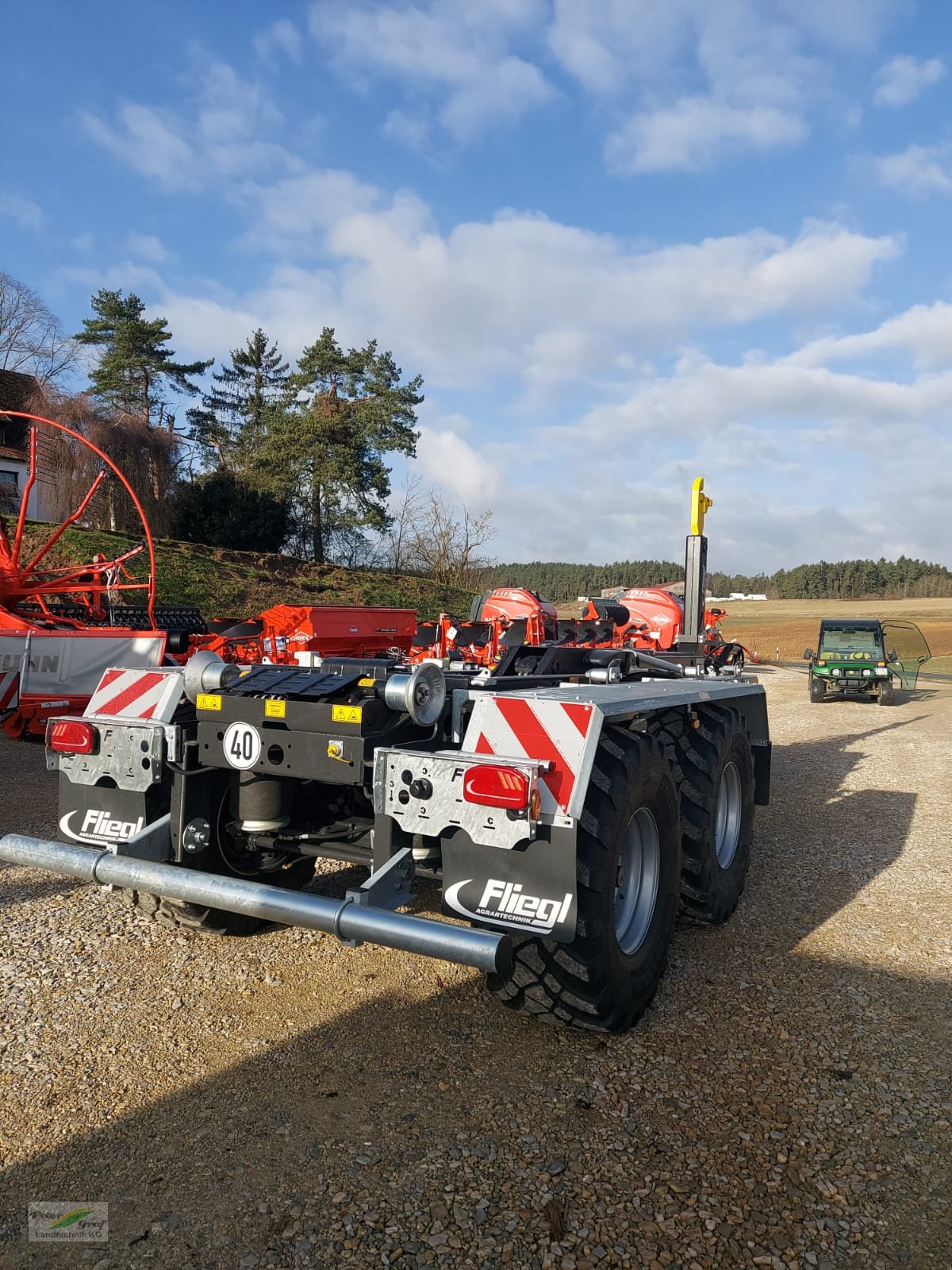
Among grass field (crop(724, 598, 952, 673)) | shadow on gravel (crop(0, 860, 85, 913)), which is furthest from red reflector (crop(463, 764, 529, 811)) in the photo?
grass field (crop(724, 598, 952, 673))

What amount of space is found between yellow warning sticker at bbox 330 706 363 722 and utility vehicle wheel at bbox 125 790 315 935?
0.90 metres

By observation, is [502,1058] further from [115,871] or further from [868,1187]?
[115,871]

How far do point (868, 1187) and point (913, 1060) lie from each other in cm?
87

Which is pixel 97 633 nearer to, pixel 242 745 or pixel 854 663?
pixel 242 745

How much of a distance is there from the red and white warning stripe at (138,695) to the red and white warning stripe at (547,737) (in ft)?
4.60

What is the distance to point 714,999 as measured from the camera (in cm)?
366

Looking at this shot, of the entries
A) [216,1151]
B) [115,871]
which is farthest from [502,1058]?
[115,871]

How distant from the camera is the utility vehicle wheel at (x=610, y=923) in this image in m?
3.00

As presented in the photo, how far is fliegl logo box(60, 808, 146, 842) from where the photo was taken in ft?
12.1

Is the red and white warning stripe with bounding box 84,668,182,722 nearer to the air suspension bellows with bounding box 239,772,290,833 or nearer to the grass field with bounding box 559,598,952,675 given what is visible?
the air suspension bellows with bounding box 239,772,290,833

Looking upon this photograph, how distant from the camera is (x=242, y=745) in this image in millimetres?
3406

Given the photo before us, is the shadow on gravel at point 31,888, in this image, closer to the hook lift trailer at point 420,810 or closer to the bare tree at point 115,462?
the hook lift trailer at point 420,810

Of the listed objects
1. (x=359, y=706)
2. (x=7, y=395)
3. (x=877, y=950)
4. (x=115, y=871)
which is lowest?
(x=877, y=950)

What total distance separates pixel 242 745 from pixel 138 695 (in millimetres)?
715
